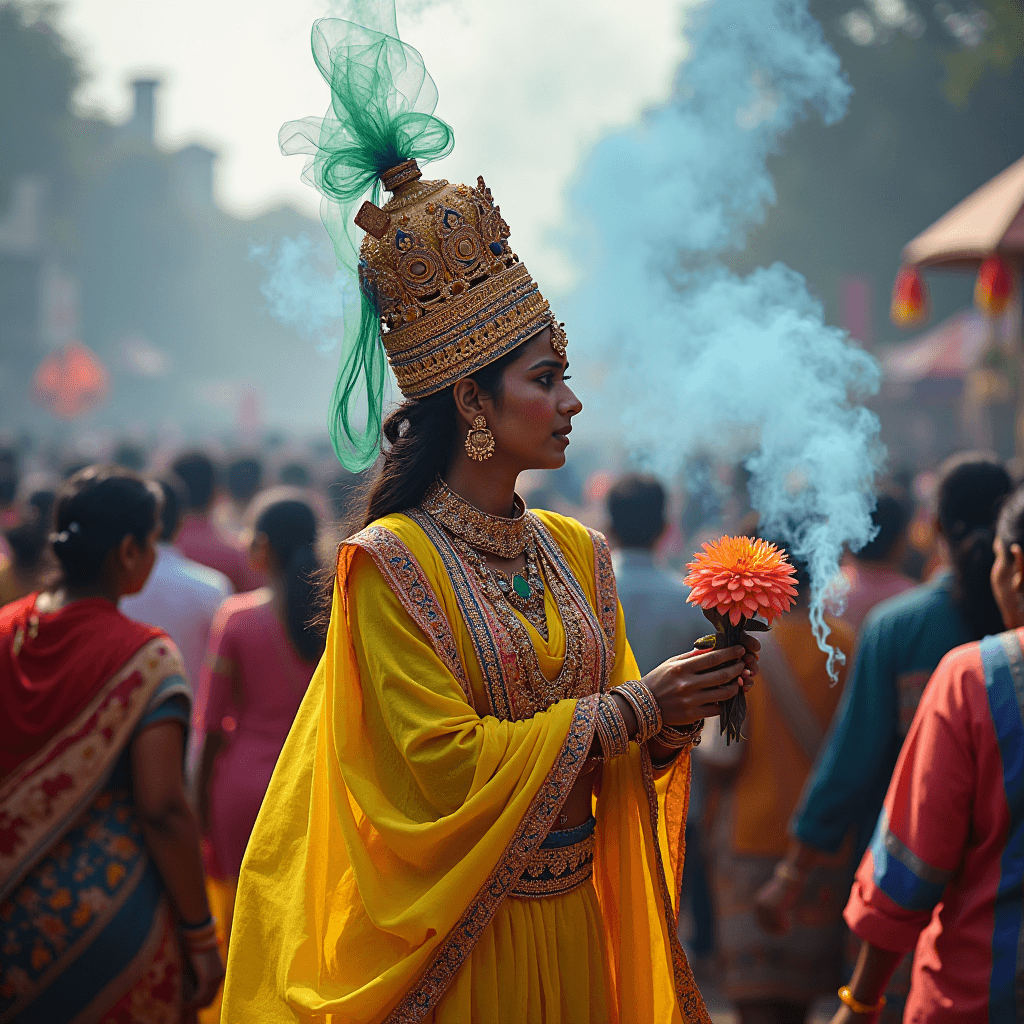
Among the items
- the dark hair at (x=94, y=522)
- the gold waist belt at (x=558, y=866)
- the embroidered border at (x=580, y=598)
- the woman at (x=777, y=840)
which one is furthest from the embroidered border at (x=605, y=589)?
the woman at (x=777, y=840)

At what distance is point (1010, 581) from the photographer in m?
2.60

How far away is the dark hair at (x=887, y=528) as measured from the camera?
15.0 feet

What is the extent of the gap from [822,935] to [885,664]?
1.29 metres

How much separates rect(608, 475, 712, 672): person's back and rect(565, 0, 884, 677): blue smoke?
22 cm

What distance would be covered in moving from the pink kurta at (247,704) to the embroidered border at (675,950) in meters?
1.87

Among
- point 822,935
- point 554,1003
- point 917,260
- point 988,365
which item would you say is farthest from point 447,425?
point 988,365

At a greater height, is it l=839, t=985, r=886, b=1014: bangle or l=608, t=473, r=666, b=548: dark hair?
l=608, t=473, r=666, b=548: dark hair

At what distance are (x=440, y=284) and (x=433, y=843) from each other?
112 cm

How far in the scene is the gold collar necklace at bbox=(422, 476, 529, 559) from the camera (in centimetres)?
244

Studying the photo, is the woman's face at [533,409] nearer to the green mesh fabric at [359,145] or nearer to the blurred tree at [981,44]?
the green mesh fabric at [359,145]

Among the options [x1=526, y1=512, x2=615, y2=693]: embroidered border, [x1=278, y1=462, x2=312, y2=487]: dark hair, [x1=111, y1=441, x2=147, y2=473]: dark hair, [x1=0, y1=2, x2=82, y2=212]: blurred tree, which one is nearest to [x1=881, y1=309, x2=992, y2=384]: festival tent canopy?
[x1=278, y1=462, x2=312, y2=487]: dark hair

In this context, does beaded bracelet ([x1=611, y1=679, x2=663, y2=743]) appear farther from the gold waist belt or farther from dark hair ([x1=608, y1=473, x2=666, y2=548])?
dark hair ([x1=608, y1=473, x2=666, y2=548])

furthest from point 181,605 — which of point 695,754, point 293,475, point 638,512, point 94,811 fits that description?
point 293,475

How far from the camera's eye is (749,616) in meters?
2.21
